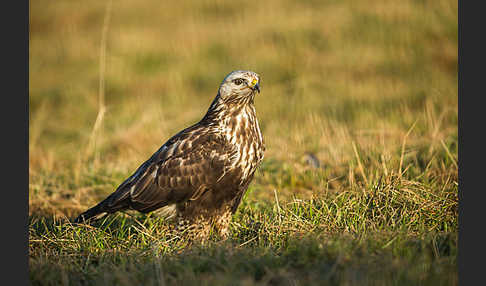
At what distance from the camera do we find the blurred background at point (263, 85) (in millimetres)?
5879

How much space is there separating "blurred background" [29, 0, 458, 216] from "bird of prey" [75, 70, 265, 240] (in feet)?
3.63

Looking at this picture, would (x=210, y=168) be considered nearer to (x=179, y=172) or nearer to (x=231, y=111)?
(x=179, y=172)

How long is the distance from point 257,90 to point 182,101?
21.9 ft

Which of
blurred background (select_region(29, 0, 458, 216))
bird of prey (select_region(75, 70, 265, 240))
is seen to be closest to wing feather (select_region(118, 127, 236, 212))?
bird of prey (select_region(75, 70, 265, 240))

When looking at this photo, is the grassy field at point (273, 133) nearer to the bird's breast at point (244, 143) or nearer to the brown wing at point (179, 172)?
the brown wing at point (179, 172)

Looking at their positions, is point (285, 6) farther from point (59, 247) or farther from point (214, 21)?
point (59, 247)

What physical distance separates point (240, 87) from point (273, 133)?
355 centimetres

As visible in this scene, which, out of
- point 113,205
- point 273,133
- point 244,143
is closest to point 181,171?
point 244,143

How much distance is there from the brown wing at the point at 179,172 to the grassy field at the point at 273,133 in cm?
30

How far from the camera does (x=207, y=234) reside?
4.28m

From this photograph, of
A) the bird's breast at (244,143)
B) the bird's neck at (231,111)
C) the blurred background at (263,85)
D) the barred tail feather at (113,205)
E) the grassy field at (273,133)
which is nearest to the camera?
the grassy field at (273,133)

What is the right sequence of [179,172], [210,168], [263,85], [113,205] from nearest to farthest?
[210,168], [179,172], [113,205], [263,85]

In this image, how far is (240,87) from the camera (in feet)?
14.0

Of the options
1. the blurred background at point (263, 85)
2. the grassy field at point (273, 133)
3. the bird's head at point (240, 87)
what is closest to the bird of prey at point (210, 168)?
the bird's head at point (240, 87)
